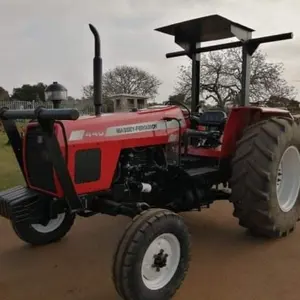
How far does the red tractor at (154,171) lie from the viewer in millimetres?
2693

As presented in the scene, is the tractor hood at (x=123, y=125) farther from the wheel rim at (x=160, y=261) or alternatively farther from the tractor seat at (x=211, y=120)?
the wheel rim at (x=160, y=261)

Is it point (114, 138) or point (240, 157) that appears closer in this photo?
point (114, 138)

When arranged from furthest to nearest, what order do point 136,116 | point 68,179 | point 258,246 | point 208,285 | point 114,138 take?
1. point 258,246
2. point 136,116
3. point 114,138
4. point 208,285
5. point 68,179

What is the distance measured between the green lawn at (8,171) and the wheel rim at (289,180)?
411 centimetres

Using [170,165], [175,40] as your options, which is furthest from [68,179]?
[175,40]

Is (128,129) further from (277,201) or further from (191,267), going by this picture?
(277,201)

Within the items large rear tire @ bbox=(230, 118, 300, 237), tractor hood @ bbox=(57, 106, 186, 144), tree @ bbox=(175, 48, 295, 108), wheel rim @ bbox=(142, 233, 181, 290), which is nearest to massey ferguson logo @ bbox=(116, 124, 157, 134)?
tractor hood @ bbox=(57, 106, 186, 144)

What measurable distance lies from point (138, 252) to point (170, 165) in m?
1.29

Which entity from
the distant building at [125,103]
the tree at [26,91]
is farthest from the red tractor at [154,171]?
the tree at [26,91]

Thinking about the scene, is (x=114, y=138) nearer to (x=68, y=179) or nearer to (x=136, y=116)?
(x=136, y=116)

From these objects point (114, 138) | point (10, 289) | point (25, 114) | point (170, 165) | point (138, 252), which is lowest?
point (10, 289)

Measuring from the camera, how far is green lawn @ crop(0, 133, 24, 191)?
6.50 meters

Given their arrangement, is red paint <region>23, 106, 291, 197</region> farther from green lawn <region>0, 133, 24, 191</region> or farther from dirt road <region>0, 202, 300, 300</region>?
green lawn <region>0, 133, 24, 191</region>

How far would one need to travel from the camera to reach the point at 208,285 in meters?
2.93
